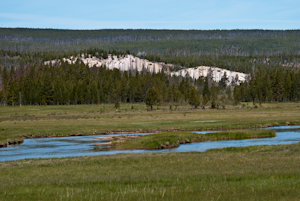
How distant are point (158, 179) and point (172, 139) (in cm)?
2834

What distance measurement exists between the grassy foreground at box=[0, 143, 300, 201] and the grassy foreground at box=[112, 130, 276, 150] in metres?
15.5

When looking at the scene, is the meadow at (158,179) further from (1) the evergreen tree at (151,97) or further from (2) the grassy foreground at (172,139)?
(1) the evergreen tree at (151,97)

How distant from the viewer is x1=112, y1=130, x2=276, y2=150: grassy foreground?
43391 mm

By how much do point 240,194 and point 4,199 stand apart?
9.69m

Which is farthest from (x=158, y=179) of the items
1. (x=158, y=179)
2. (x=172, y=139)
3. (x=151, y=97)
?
(x=151, y=97)

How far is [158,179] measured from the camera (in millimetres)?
18031

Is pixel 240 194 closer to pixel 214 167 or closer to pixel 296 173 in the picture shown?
pixel 296 173

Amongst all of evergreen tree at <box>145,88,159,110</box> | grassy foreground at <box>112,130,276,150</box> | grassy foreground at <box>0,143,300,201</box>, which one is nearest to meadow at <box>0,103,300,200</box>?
grassy foreground at <box>0,143,300,201</box>

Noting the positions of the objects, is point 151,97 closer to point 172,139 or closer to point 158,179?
point 172,139

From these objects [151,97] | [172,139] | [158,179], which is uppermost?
[158,179]

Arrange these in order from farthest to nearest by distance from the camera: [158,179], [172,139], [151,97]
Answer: [151,97], [172,139], [158,179]

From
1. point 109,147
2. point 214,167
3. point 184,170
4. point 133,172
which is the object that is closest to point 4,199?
point 133,172

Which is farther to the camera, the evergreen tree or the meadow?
the evergreen tree

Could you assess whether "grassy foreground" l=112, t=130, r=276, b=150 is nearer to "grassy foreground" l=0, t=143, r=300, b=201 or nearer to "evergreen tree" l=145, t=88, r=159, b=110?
"grassy foreground" l=0, t=143, r=300, b=201
